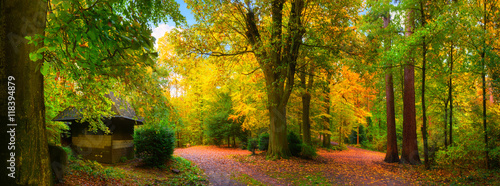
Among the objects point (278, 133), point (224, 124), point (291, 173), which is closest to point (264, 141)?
point (278, 133)

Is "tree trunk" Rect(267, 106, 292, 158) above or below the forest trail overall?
above

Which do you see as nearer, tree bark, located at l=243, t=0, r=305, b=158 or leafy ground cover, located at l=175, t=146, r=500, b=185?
leafy ground cover, located at l=175, t=146, r=500, b=185

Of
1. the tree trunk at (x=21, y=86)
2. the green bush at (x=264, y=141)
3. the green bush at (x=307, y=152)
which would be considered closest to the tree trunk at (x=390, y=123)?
the green bush at (x=307, y=152)

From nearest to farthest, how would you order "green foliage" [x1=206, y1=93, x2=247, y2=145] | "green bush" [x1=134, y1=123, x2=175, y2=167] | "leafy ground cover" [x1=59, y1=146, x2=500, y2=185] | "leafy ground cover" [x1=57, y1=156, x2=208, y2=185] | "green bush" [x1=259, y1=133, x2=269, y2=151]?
"leafy ground cover" [x1=57, y1=156, x2=208, y2=185]
"leafy ground cover" [x1=59, y1=146, x2=500, y2=185]
"green bush" [x1=134, y1=123, x2=175, y2=167]
"green bush" [x1=259, y1=133, x2=269, y2=151]
"green foliage" [x1=206, y1=93, x2=247, y2=145]

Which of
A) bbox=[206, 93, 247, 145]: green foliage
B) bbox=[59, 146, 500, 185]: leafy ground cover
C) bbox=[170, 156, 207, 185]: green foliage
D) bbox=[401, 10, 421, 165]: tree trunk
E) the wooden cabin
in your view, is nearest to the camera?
bbox=[59, 146, 500, 185]: leafy ground cover

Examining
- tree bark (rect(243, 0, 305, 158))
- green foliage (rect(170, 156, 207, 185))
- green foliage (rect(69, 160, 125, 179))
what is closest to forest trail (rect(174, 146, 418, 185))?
green foliage (rect(170, 156, 207, 185))

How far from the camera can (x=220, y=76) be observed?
13.7 m

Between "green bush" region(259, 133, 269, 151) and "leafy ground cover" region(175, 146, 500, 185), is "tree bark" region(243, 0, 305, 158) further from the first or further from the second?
"green bush" region(259, 133, 269, 151)

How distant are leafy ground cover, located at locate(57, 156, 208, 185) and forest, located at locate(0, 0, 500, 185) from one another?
4 centimetres

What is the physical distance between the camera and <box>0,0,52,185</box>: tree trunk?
9.46 ft

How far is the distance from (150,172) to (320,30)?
7874mm

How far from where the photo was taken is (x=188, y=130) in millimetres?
24578

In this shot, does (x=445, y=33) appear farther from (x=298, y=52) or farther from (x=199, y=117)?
(x=199, y=117)

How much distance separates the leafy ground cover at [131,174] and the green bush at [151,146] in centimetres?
30
